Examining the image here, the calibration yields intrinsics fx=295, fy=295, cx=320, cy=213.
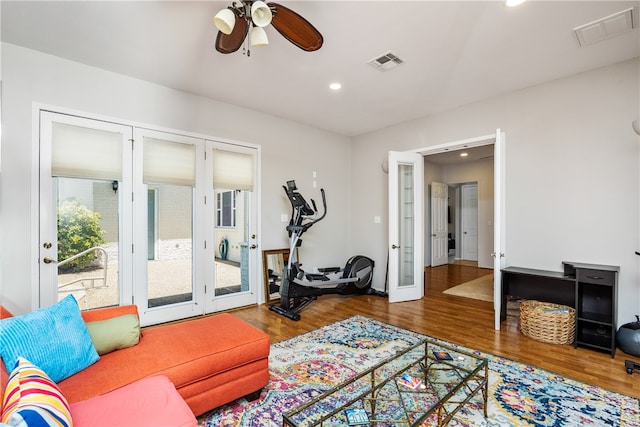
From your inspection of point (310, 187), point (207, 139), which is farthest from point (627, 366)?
point (207, 139)

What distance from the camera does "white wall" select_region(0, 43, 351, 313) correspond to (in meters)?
2.65

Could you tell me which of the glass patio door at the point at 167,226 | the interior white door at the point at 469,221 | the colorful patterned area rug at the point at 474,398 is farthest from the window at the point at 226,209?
the interior white door at the point at 469,221

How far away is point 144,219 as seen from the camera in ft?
11.1

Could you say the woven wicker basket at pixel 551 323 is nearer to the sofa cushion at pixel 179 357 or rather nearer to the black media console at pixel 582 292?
the black media console at pixel 582 292

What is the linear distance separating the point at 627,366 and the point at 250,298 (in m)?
3.95

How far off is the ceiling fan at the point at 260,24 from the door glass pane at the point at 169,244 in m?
2.04

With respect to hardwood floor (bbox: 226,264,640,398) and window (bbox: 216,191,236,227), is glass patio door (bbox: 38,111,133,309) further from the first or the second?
hardwood floor (bbox: 226,264,640,398)

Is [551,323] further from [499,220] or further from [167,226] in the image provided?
[167,226]

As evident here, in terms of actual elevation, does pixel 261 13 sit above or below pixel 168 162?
above

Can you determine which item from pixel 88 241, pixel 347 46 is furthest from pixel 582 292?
pixel 88 241

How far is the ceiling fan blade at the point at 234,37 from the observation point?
1999mm

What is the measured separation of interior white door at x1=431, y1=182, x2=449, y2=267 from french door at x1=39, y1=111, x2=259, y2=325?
16.9ft

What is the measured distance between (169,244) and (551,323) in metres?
4.28

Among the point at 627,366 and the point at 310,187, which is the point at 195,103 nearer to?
the point at 310,187
